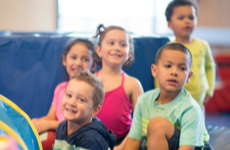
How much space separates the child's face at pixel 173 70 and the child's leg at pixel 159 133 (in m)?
0.15

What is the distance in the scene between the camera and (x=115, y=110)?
4.66ft

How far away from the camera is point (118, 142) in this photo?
1.44 meters

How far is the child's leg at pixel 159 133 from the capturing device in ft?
3.52

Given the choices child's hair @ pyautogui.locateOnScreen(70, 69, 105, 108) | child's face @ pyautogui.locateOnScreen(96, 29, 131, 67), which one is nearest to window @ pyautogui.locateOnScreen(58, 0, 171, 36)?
child's face @ pyautogui.locateOnScreen(96, 29, 131, 67)

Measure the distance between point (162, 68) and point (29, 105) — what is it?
956mm

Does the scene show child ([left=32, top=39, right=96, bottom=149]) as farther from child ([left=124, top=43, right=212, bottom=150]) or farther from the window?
the window

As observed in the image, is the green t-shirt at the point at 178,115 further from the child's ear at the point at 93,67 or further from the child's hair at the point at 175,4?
the child's hair at the point at 175,4

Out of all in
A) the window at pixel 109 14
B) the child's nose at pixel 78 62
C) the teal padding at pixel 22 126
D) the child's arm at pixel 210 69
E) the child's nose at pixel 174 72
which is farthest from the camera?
the window at pixel 109 14

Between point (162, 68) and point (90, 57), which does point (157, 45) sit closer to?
point (90, 57)

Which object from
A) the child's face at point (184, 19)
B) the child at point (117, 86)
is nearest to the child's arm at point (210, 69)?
the child's face at point (184, 19)

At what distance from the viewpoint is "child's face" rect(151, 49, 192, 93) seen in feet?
3.72

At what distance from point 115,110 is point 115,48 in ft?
1.11

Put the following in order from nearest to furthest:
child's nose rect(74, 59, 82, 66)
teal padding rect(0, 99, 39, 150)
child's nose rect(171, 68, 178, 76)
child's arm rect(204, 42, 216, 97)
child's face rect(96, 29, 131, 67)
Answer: teal padding rect(0, 99, 39, 150) → child's nose rect(171, 68, 178, 76) → child's face rect(96, 29, 131, 67) → child's nose rect(74, 59, 82, 66) → child's arm rect(204, 42, 216, 97)

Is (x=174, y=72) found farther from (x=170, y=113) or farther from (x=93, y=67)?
(x=93, y=67)
